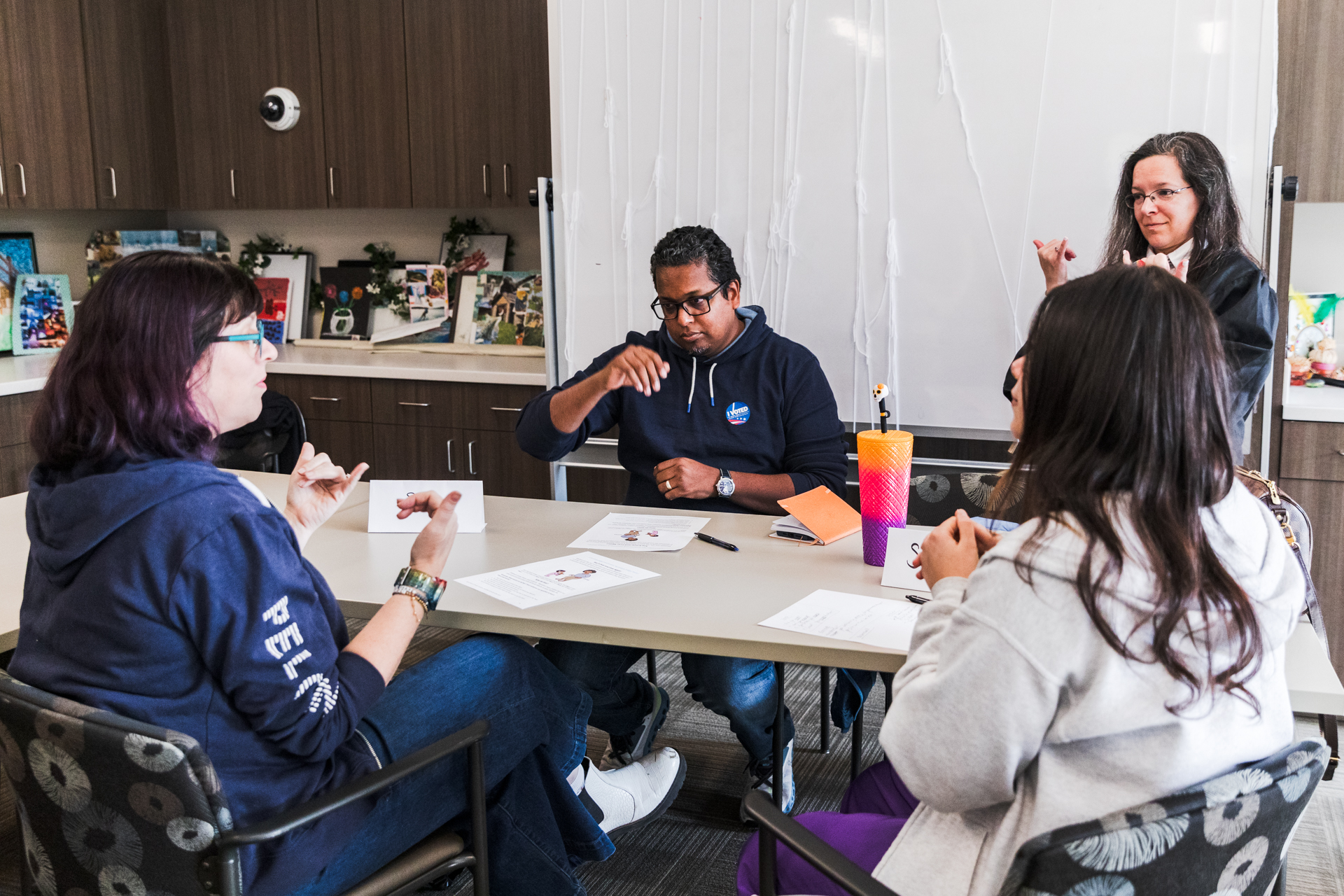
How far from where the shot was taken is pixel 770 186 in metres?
2.85

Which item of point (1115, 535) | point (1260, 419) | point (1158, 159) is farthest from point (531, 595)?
point (1260, 419)

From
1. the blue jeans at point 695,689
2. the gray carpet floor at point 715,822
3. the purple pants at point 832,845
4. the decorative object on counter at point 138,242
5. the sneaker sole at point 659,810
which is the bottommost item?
the gray carpet floor at point 715,822

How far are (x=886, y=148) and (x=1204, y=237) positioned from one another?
0.88 m

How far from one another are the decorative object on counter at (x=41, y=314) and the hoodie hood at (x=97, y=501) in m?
3.44

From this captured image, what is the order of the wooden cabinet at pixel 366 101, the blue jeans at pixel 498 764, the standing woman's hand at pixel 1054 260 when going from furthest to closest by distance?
the wooden cabinet at pixel 366 101
the standing woman's hand at pixel 1054 260
the blue jeans at pixel 498 764

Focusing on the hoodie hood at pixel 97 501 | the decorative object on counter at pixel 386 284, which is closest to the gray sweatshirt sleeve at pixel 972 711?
the hoodie hood at pixel 97 501

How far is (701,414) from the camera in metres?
2.43

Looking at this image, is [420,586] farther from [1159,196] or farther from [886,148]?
[886,148]

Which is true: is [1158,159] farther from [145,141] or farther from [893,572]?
[145,141]

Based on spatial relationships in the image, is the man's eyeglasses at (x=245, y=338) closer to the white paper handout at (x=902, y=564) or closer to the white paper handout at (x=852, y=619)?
the white paper handout at (x=852, y=619)

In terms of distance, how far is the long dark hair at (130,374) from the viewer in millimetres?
1181

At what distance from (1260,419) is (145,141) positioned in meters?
4.14

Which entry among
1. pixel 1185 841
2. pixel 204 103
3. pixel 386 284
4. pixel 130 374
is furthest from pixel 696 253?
pixel 204 103

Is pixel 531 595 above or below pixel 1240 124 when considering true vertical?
below
